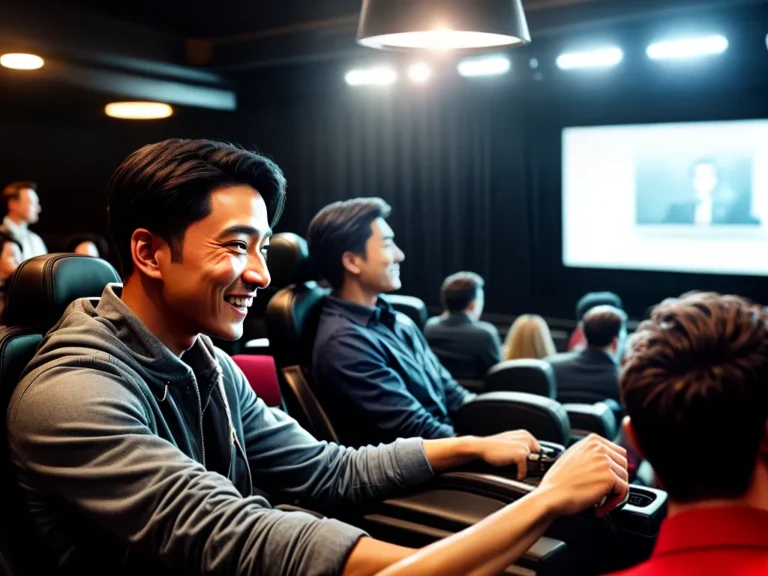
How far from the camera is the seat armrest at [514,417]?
103 inches

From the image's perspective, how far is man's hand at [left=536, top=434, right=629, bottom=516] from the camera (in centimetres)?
127

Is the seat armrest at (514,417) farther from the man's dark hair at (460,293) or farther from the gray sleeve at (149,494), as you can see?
the man's dark hair at (460,293)

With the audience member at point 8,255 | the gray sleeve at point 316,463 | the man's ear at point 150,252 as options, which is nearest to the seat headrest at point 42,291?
the man's ear at point 150,252

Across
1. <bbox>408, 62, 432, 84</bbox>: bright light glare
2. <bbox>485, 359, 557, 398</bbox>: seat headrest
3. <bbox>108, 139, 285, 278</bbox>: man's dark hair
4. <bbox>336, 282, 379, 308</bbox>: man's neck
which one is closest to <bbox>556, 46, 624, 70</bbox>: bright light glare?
<bbox>408, 62, 432, 84</bbox>: bright light glare

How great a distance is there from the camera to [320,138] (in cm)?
739

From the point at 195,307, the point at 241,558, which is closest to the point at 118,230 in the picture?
the point at 195,307

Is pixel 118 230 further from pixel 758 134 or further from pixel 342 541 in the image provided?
pixel 758 134

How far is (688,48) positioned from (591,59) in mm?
624

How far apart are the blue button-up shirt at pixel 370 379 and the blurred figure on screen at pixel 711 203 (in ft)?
11.8

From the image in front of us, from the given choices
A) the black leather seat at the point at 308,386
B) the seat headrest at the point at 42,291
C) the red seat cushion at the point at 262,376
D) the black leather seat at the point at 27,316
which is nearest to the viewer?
the black leather seat at the point at 27,316

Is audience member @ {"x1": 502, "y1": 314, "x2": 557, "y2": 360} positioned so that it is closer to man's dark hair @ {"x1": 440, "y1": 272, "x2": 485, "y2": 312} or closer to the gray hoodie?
man's dark hair @ {"x1": 440, "y1": 272, "x2": 485, "y2": 312}

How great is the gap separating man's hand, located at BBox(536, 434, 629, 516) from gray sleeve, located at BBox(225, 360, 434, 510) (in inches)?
18.5

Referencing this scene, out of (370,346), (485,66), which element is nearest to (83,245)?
(485,66)

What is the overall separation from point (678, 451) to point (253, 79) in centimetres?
669
